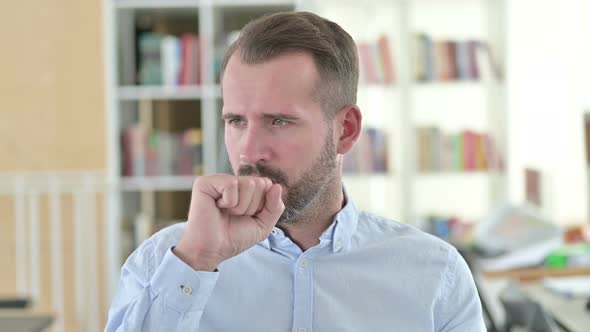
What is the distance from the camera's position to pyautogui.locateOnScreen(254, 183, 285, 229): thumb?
1398mm

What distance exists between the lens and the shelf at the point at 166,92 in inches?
176

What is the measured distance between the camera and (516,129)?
18.9 ft

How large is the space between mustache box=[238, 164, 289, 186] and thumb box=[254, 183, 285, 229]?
0.15 ft

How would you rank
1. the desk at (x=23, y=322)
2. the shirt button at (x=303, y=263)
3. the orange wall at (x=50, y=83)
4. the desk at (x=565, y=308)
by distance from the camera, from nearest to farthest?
the shirt button at (x=303, y=263) → the desk at (x=23, y=322) → the desk at (x=565, y=308) → the orange wall at (x=50, y=83)

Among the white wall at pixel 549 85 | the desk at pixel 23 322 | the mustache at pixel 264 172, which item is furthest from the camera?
the white wall at pixel 549 85

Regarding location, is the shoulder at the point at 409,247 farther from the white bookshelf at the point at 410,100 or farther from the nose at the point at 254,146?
the white bookshelf at the point at 410,100

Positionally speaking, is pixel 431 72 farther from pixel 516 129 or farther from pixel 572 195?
pixel 572 195

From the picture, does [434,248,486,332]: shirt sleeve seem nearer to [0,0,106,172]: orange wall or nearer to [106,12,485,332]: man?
[106,12,485,332]: man

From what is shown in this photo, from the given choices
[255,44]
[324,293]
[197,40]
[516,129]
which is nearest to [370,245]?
[324,293]

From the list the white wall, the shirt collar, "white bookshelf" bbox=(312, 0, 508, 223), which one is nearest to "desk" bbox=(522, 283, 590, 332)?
the shirt collar

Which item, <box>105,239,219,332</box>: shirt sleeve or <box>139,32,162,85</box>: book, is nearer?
<box>105,239,219,332</box>: shirt sleeve

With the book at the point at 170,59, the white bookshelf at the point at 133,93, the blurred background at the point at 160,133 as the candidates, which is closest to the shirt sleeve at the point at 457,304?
the blurred background at the point at 160,133

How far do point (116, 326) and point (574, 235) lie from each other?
3.01 metres

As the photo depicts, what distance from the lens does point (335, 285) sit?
161cm
